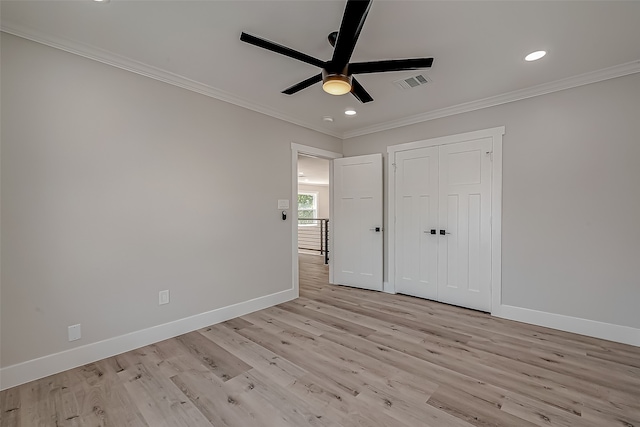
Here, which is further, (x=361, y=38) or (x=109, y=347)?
(x=109, y=347)

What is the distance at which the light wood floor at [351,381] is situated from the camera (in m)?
1.74

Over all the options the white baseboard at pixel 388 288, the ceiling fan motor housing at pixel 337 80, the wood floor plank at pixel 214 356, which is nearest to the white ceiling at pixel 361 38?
the ceiling fan motor housing at pixel 337 80

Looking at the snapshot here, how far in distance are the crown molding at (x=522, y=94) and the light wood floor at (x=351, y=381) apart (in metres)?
2.54

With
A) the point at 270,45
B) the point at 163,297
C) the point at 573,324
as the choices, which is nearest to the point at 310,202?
the point at 163,297

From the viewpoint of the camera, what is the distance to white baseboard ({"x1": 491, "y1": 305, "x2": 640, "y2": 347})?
8.78 feet

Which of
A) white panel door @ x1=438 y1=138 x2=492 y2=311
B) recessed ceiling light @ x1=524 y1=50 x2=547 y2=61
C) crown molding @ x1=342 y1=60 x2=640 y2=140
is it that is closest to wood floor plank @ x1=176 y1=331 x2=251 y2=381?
white panel door @ x1=438 y1=138 x2=492 y2=311

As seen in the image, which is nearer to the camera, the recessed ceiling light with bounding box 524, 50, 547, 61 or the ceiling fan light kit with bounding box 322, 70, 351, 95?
the ceiling fan light kit with bounding box 322, 70, 351, 95

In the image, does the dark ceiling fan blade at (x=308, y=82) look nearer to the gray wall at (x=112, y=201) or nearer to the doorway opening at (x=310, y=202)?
the gray wall at (x=112, y=201)

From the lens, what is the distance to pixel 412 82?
296cm

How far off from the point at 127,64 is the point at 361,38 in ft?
6.75

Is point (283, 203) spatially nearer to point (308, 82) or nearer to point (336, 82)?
point (308, 82)

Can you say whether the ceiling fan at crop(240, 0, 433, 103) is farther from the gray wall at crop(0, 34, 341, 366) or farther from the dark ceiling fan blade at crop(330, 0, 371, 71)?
the gray wall at crop(0, 34, 341, 366)

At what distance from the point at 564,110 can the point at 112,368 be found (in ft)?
16.0

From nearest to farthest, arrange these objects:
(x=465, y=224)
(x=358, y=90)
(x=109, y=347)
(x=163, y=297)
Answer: (x=358, y=90) → (x=109, y=347) → (x=163, y=297) → (x=465, y=224)
